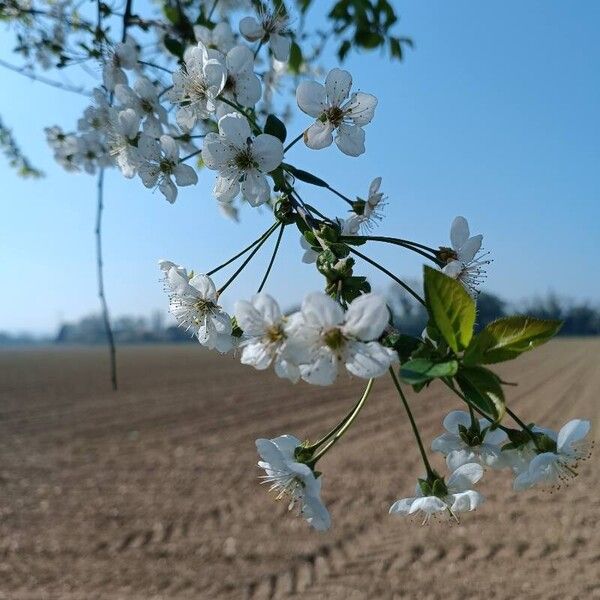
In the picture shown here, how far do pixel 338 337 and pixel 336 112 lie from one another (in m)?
0.41

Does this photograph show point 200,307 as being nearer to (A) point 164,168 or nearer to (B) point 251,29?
(A) point 164,168

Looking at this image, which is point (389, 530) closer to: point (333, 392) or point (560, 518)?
point (560, 518)

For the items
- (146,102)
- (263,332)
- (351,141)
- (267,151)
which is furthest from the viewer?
(146,102)

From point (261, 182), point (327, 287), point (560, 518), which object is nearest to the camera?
point (327, 287)

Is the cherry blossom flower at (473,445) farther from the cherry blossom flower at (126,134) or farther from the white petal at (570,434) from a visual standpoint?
the cherry blossom flower at (126,134)

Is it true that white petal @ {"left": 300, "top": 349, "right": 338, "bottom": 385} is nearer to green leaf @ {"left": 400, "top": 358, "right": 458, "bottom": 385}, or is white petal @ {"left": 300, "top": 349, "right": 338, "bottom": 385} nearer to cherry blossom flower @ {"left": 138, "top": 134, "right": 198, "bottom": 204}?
Result: green leaf @ {"left": 400, "top": 358, "right": 458, "bottom": 385}

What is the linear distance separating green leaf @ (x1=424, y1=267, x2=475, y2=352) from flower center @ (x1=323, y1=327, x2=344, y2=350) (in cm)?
8

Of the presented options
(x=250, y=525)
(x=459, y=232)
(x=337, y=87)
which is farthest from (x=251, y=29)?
(x=250, y=525)

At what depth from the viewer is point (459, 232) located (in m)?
0.82

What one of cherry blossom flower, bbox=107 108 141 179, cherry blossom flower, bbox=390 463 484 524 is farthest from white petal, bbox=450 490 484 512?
cherry blossom flower, bbox=107 108 141 179

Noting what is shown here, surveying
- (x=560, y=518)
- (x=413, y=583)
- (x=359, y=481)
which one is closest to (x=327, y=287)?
(x=413, y=583)

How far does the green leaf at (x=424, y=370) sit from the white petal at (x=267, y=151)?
0.31 m

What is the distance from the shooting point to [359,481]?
787cm

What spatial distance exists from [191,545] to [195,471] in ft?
8.85
